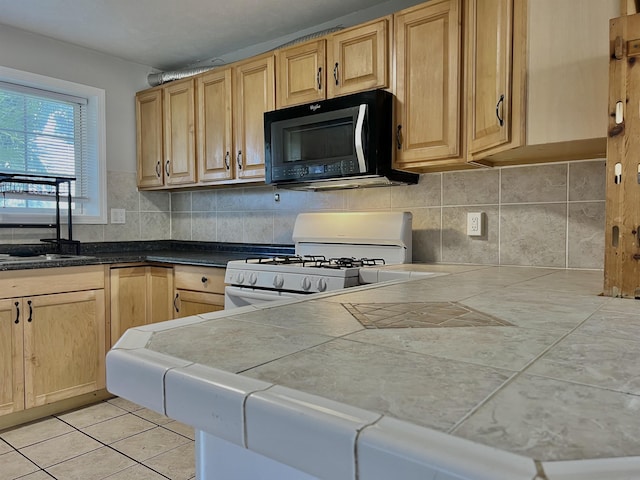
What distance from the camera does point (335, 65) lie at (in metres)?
2.39

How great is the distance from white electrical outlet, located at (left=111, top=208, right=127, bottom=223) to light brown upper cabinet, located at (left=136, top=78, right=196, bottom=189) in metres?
0.24

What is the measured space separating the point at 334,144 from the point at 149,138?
170 centimetres

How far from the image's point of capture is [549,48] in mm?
1385

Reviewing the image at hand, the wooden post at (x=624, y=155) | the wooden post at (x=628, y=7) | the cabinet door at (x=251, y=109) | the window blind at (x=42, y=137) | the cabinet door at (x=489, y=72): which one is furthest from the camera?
the window blind at (x=42, y=137)

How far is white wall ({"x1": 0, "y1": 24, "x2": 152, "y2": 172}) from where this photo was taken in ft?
9.38

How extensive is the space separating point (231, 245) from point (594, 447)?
3.05m

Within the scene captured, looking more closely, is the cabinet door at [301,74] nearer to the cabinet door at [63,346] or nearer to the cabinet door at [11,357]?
the cabinet door at [63,346]

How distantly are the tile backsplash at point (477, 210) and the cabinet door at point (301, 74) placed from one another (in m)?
0.58

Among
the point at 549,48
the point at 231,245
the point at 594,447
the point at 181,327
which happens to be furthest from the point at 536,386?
the point at 231,245

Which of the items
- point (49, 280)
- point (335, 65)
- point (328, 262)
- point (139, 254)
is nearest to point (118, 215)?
point (139, 254)

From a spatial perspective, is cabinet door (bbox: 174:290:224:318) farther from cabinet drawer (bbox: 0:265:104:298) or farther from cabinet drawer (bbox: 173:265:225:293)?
cabinet drawer (bbox: 0:265:104:298)

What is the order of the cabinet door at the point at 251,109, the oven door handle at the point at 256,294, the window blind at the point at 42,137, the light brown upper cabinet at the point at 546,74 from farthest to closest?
the window blind at the point at 42,137
the cabinet door at the point at 251,109
the oven door handle at the point at 256,294
the light brown upper cabinet at the point at 546,74

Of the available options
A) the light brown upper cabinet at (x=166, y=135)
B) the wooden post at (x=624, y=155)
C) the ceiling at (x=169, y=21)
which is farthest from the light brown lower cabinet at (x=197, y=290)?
the wooden post at (x=624, y=155)

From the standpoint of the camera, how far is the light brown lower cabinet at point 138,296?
9.14 ft
